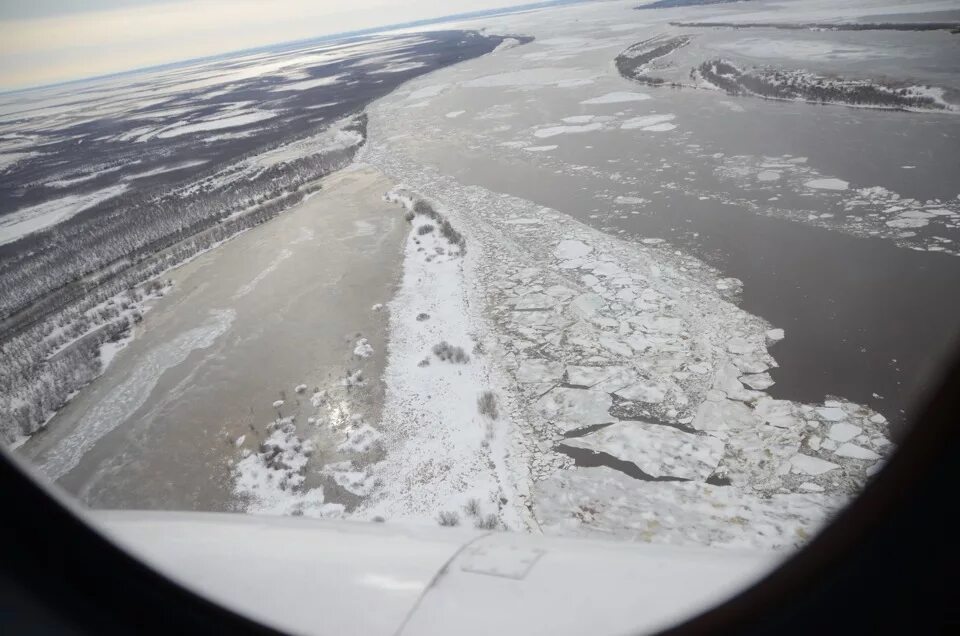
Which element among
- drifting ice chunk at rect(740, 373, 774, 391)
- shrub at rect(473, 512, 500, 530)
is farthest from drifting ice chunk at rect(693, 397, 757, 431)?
shrub at rect(473, 512, 500, 530)

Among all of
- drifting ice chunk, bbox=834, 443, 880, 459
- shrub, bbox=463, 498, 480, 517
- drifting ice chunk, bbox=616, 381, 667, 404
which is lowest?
shrub, bbox=463, 498, 480, 517

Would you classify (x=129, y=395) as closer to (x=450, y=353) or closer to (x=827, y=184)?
(x=450, y=353)

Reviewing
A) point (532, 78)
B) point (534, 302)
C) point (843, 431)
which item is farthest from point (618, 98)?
point (843, 431)

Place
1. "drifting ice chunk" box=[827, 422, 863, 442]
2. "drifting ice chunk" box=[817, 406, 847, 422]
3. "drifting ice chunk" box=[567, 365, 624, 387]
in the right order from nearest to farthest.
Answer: "drifting ice chunk" box=[827, 422, 863, 442] < "drifting ice chunk" box=[817, 406, 847, 422] < "drifting ice chunk" box=[567, 365, 624, 387]

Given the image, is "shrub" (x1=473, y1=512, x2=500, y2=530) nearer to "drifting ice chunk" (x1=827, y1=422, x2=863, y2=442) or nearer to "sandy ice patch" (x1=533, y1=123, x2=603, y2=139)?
"drifting ice chunk" (x1=827, y1=422, x2=863, y2=442)

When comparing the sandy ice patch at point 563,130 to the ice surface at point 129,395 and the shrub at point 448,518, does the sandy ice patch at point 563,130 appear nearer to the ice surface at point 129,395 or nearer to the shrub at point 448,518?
the ice surface at point 129,395

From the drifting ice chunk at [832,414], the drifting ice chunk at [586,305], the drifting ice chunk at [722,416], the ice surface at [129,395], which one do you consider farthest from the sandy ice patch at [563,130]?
the drifting ice chunk at [832,414]
